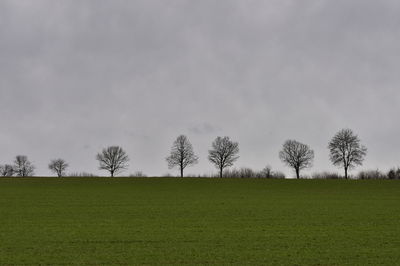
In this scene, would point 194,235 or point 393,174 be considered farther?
point 393,174

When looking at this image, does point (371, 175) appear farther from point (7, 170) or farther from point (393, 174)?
point (7, 170)

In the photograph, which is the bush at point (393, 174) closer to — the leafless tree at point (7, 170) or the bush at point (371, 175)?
the bush at point (371, 175)

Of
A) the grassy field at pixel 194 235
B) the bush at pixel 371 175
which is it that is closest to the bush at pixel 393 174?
the bush at pixel 371 175

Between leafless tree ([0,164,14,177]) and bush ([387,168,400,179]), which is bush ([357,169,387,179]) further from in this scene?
leafless tree ([0,164,14,177])

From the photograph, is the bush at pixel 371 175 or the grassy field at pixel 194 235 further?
the bush at pixel 371 175

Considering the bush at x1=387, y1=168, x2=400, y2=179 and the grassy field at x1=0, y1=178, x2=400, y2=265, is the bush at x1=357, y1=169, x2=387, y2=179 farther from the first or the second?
the grassy field at x1=0, y1=178, x2=400, y2=265

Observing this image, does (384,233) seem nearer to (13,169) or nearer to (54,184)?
(54,184)

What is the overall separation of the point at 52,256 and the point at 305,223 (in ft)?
49.1

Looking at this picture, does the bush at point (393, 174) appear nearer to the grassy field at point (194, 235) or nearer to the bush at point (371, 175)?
the bush at point (371, 175)

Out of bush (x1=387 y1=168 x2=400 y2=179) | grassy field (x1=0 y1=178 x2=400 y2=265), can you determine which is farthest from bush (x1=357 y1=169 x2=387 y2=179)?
grassy field (x1=0 y1=178 x2=400 y2=265)

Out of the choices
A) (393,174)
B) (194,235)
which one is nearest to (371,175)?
(393,174)

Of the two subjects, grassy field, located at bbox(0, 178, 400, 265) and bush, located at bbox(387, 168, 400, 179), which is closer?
grassy field, located at bbox(0, 178, 400, 265)

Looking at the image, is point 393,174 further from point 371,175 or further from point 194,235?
point 194,235

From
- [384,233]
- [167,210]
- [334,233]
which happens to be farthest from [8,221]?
[384,233]
